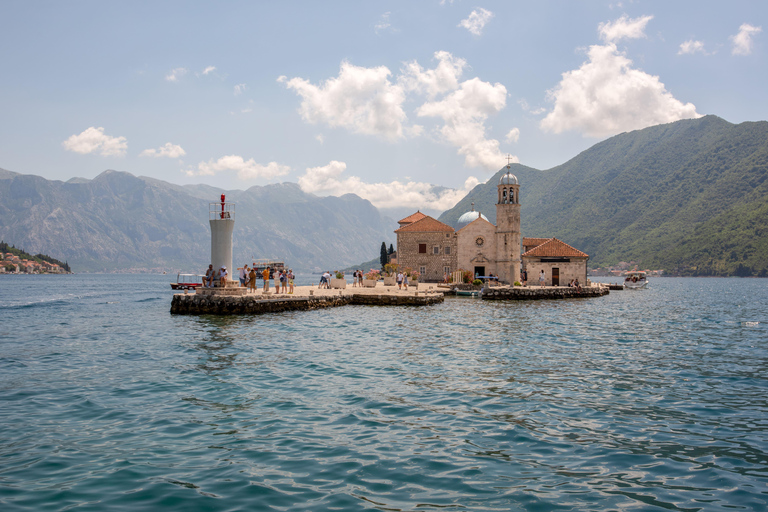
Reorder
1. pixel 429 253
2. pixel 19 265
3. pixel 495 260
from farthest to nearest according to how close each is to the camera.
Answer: pixel 19 265 < pixel 429 253 < pixel 495 260

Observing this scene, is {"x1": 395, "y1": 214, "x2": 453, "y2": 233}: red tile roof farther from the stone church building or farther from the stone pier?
the stone pier

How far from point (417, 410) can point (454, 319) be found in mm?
18209

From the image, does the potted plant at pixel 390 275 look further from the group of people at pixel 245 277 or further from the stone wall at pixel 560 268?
the group of people at pixel 245 277

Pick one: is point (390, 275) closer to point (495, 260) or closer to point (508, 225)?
point (495, 260)

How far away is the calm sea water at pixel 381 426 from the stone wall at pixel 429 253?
41.2m

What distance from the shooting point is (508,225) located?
2195 inches

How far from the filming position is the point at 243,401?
404 inches

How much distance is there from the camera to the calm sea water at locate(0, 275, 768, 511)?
6023mm

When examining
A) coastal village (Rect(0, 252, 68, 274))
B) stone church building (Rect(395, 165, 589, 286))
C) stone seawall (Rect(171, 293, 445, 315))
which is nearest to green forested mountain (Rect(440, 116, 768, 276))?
stone church building (Rect(395, 165, 589, 286))

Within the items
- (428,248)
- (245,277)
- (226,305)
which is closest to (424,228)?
(428,248)

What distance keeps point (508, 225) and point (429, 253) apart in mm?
9918

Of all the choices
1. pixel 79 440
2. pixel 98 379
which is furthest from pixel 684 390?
pixel 98 379

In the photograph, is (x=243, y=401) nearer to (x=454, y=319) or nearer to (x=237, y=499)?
(x=237, y=499)

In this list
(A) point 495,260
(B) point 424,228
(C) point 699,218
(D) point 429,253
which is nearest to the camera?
(A) point 495,260
